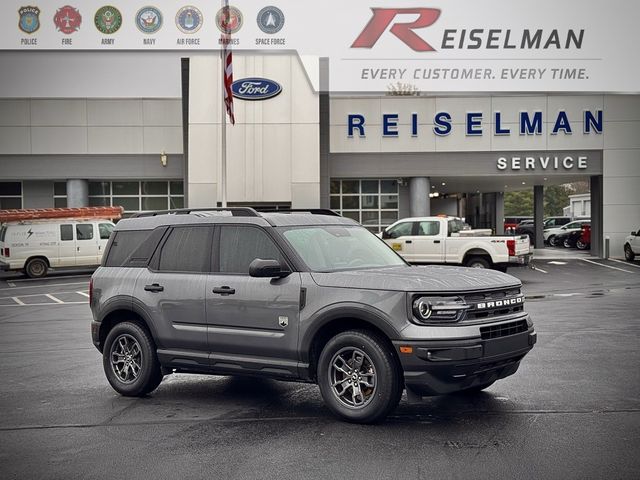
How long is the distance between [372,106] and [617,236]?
41.4 ft

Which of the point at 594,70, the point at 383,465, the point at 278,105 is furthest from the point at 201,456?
the point at 594,70

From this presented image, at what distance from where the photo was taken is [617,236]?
35.4 m

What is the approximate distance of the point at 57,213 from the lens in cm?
2862

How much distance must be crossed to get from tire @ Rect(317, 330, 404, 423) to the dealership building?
2680 centimetres

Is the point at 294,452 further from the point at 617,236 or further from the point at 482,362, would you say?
the point at 617,236

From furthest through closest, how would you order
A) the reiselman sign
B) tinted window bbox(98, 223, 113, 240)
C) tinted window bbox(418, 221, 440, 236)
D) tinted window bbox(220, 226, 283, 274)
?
the reiselman sign → tinted window bbox(98, 223, 113, 240) → tinted window bbox(418, 221, 440, 236) → tinted window bbox(220, 226, 283, 274)

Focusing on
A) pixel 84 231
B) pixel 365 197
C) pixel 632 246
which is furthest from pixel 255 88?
pixel 632 246

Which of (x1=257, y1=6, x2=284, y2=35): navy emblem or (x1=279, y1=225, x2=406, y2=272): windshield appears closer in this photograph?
(x1=279, y1=225, x2=406, y2=272): windshield

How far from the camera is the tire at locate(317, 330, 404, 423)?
21.8 ft

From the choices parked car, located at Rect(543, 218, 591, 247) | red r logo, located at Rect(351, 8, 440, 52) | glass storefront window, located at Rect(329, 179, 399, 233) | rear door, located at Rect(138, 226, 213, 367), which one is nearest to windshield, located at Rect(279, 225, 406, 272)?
rear door, located at Rect(138, 226, 213, 367)

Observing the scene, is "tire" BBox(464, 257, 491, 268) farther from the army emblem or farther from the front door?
the army emblem

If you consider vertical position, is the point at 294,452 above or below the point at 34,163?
below

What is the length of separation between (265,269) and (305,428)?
146 cm

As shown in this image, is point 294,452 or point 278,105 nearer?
point 294,452
